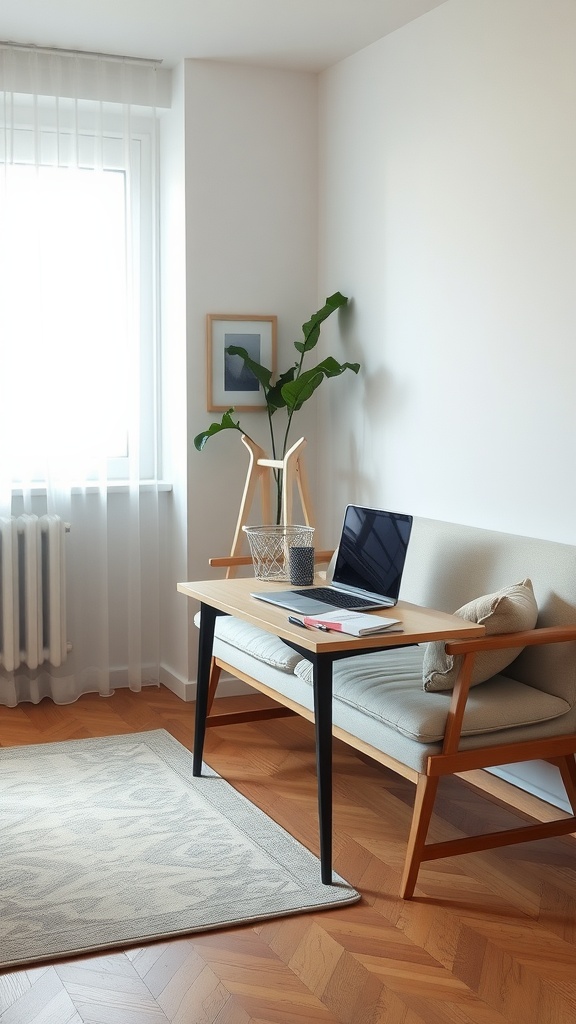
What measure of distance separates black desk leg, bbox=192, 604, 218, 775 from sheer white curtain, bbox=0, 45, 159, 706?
3.69ft

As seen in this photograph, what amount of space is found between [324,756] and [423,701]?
0.30m

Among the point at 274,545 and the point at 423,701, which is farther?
the point at 274,545

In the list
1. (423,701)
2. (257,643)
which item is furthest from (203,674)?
(423,701)

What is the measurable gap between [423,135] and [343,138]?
2.19 ft

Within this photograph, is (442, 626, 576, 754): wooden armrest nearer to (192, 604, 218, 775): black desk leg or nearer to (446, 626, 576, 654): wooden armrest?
(446, 626, 576, 654): wooden armrest

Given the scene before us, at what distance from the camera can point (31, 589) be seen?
4453 mm

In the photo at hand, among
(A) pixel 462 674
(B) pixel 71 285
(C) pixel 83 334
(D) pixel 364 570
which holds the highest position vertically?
(B) pixel 71 285

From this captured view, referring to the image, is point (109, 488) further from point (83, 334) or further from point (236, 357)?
point (236, 357)

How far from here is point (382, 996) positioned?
231cm

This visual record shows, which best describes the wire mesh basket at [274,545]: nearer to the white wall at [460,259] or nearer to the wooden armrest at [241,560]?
the wooden armrest at [241,560]

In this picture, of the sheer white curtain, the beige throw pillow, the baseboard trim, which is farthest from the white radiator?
the beige throw pillow

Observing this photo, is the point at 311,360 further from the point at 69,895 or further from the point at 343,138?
the point at 69,895

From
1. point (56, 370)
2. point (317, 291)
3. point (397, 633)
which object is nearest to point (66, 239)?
point (56, 370)

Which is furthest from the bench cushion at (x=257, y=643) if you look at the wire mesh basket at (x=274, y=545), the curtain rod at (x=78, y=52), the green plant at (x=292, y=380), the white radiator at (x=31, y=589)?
the curtain rod at (x=78, y=52)
